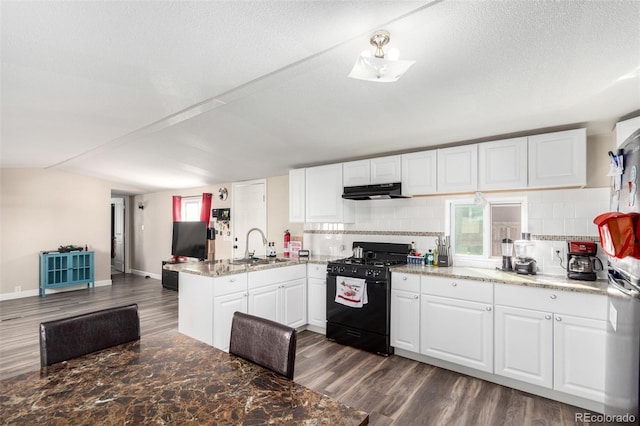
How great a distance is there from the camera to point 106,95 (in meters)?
2.51

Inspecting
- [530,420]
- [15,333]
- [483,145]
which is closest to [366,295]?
[530,420]

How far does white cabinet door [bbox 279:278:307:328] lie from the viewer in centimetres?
369

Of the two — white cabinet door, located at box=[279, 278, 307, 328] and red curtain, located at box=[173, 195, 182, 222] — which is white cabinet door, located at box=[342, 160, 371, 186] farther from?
red curtain, located at box=[173, 195, 182, 222]

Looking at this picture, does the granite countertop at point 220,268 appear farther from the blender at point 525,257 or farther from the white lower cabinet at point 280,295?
the blender at point 525,257

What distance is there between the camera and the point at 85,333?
1391mm

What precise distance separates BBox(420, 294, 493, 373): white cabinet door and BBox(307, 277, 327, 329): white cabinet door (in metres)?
1.22

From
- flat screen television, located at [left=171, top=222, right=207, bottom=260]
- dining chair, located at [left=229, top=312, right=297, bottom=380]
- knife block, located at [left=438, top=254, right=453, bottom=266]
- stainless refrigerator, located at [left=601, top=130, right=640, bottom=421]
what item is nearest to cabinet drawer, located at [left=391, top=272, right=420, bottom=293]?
knife block, located at [left=438, top=254, right=453, bottom=266]

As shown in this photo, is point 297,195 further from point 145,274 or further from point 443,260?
point 145,274

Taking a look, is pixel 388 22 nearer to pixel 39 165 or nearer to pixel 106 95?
pixel 106 95

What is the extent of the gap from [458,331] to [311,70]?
2535mm

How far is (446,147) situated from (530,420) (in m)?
2.44

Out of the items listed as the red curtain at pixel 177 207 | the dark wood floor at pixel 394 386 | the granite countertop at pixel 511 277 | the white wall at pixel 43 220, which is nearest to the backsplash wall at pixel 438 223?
the granite countertop at pixel 511 277

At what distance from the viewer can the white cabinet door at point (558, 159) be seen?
2.52 meters

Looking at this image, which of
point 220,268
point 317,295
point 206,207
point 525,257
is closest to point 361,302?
point 317,295
